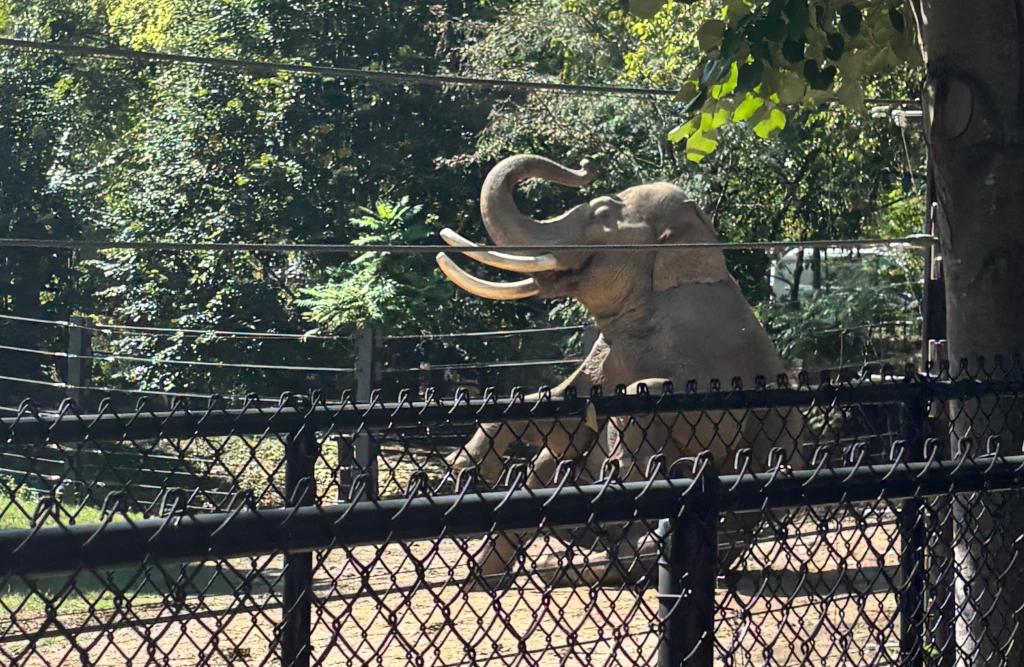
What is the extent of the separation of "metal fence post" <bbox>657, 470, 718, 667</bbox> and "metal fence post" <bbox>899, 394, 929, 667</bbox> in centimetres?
88

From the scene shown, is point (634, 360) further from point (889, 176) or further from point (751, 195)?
point (889, 176)

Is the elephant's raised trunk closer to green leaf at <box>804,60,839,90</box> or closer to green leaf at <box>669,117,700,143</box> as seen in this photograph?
green leaf at <box>669,117,700,143</box>

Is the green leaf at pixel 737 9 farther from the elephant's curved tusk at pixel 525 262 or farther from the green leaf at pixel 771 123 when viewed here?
the elephant's curved tusk at pixel 525 262

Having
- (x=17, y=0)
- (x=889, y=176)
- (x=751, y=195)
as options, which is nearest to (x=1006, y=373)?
(x=751, y=195)

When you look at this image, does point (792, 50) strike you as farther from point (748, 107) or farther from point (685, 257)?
point (685, 257)

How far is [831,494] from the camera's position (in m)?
2.19

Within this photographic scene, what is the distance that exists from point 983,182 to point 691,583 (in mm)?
2098

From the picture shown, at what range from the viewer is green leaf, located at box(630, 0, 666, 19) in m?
3.84

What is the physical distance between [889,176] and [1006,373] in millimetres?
10118

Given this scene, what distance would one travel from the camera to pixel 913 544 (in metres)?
3.50

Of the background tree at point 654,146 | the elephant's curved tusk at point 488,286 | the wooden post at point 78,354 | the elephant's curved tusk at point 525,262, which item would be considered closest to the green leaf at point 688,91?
the elephant's curved tusk at point 525,262

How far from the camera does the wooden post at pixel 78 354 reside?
962 centimetres

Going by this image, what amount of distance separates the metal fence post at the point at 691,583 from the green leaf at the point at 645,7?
2197 mm

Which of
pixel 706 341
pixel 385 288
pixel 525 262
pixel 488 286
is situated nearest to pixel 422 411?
pixel 525 262
